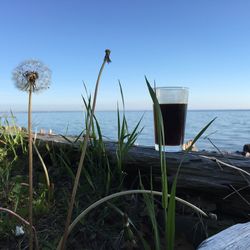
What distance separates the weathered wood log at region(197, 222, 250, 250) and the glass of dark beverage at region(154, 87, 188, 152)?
902 millimetres

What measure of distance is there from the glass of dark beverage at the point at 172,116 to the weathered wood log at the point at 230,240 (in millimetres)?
902

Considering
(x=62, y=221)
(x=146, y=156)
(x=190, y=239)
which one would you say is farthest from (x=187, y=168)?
(x=62, y=221)

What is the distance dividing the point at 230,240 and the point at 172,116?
40.1 inches

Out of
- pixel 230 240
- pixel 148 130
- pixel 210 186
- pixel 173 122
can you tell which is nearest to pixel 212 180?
pixel 210 186

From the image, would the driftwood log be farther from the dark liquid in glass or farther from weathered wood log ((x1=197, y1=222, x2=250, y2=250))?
weathered wood log ((x1=197, y1=222, x2=250, y2=250))

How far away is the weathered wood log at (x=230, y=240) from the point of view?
0.80 m

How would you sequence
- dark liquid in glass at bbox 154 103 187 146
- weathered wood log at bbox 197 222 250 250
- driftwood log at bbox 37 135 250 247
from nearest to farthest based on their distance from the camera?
weathered wood log at bbox 197 222 250 250 < driftwood log at bbox 37 135 250 247 < dark liquid in glass at bbox 154 103 187 146

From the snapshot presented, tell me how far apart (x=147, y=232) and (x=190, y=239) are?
0.65 feet

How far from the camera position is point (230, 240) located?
0.84m

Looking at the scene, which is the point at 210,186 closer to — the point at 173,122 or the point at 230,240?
the point at 173,122

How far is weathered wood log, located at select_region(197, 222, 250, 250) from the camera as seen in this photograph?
0.80m

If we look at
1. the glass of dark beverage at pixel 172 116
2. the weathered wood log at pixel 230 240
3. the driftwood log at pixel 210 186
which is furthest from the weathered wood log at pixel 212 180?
the weathered wood log at pixel 230 240

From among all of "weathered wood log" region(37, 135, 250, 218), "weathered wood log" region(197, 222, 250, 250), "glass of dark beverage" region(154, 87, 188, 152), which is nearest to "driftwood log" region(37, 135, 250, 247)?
"weathered wood log" region(37, 135, 250, 218)

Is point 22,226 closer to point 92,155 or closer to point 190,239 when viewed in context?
point 92,155
